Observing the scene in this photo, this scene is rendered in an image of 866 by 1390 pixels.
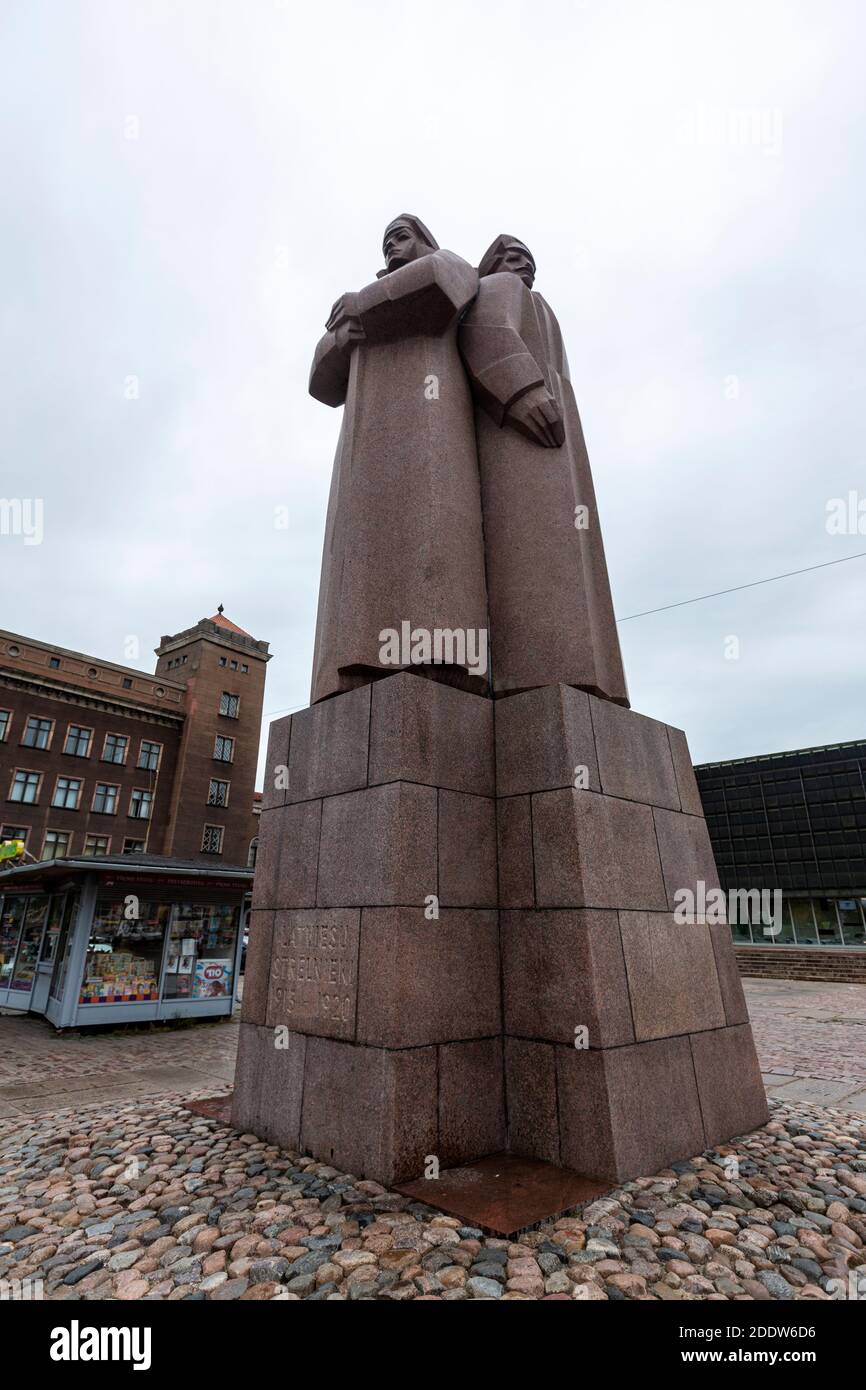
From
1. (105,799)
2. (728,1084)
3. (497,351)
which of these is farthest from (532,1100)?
(105,799)

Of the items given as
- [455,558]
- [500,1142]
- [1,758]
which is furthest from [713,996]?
[1,758]

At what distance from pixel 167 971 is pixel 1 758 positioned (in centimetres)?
2621

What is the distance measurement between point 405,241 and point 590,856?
25.7 ft

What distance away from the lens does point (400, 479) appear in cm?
696

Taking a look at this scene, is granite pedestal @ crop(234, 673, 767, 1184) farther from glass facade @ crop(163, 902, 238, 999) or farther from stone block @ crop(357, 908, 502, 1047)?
glass facade @ crop(163, 902, 238, 999)

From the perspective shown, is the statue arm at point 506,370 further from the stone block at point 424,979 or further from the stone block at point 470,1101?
the stone block at point 470,1101

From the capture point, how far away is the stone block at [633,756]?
19.3 ft

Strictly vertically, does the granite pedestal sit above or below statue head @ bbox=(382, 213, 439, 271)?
below

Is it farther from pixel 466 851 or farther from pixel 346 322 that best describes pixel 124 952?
pixel 346 322

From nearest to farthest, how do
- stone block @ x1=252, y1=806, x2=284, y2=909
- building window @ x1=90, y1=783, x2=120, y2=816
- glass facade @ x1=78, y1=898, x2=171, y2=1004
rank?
stone block @ x1=252, y1=806, x2=284, y2=909, glass facade @ x1=78, y1=898, x2=171, y2=1004, building window @ x1=90, y1=783, x2=120, y2=816

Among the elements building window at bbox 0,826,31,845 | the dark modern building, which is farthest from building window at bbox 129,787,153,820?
the dark modern building

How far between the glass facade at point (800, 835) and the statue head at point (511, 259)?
42.4m

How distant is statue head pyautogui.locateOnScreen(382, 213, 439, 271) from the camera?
8.25 metres

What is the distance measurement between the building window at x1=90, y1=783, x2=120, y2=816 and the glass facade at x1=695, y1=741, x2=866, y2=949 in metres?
38.8
